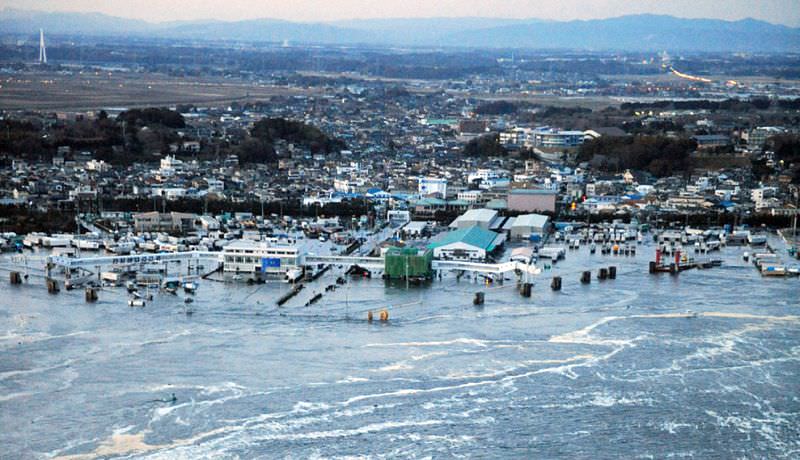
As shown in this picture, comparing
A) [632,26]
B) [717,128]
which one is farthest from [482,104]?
[632,26]

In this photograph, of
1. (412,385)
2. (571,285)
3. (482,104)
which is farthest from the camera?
(482,104)

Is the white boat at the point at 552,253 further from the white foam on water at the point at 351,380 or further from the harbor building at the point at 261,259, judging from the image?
the white foam on water at the point at 351,380

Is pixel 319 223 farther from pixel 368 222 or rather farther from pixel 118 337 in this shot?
pixel 118 337

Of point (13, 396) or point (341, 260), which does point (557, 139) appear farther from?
point (13, 396)

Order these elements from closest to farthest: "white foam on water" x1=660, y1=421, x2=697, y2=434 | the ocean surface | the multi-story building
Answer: the ocean surface < "white foam on water" x1=660, y1=421, x2=697, y2=434 < the multi-story building

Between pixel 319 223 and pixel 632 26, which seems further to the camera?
pixel 632 26

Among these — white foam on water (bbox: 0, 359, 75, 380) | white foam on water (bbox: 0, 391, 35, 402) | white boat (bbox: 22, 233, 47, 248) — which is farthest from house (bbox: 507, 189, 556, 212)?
white foam on water (bbox: 0, 391, 35, 402)

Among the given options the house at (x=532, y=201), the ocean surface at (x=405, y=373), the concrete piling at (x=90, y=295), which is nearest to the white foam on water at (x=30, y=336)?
the ocean surface at (x=405, y=373)

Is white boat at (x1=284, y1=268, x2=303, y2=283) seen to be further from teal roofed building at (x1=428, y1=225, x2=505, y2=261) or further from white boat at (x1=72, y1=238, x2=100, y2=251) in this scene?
white boat at (x1=72, y1=238, x2=100, y2=251)
